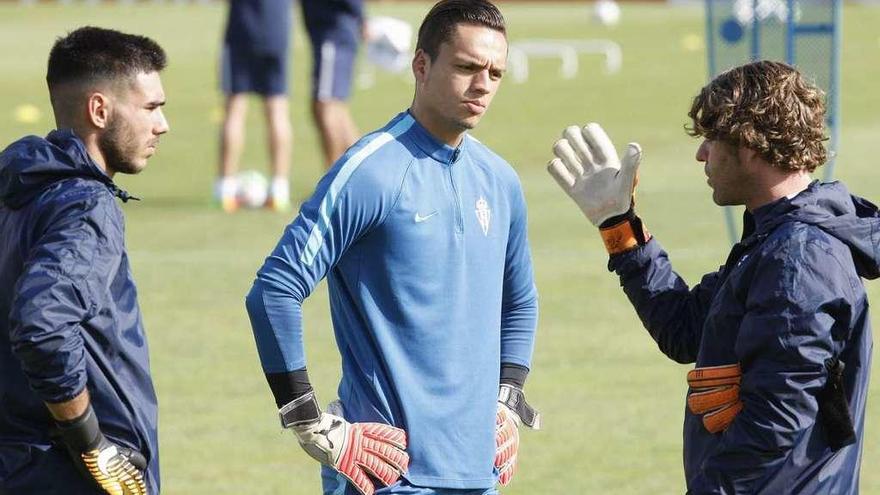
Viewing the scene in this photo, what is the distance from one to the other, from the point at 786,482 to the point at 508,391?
1227mm

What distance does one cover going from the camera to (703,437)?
4.50 m

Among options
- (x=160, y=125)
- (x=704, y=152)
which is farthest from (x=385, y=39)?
(x=704, y=152)

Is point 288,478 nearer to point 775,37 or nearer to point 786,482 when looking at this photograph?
point 786,482

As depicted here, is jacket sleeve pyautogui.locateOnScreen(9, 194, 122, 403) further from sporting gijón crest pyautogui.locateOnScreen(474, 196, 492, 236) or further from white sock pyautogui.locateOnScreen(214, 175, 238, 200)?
white sock pyautogui.locateOnScreen(214, 175, 238, 200)

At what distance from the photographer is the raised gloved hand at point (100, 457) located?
454 centimetres

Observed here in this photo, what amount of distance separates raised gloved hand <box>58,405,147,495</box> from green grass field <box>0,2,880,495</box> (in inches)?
109

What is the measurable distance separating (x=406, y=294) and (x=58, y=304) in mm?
1024

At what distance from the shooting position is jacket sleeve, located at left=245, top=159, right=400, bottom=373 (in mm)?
4785

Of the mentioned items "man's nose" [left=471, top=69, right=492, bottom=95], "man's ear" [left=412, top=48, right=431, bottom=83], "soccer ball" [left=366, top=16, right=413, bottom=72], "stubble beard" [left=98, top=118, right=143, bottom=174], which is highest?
"man's ear" [left=412, top=48, right=431, bottom=83]

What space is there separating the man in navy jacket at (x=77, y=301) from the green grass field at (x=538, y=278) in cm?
274

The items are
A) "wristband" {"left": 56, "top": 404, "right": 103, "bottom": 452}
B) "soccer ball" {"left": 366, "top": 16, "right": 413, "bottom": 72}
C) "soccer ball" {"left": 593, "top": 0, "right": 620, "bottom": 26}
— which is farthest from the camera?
"soccer ball" {"left": 593, "top": 0, "right": 620, "bottom": 26}

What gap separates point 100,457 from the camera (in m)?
4.59

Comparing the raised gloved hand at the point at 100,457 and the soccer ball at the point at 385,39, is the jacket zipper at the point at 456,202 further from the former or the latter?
the soccer ball at the point at 385,39

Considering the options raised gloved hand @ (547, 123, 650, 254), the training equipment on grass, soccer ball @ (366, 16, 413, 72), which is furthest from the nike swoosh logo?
soccer ball @ (366, 16, 413, 72)
